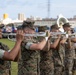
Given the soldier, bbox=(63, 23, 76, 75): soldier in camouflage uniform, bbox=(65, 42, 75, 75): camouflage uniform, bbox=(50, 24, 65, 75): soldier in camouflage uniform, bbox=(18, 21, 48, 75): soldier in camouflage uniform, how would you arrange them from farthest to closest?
bbox=(65, 42, 75, 75): camouflage uniform → bbox=(63, 23, 76, 75): soldier in camouflage uniform → bbox=(50, 24, 65, 75): soldier in camouflage uniform → bbox=(18, 21, 48, 75): soldier in camouflage uniform → the soldier

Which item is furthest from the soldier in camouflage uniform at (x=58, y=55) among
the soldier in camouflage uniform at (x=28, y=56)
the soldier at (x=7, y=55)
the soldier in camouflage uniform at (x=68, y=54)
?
the soldier at (x=7, y=55)

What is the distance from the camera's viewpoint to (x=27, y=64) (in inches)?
241

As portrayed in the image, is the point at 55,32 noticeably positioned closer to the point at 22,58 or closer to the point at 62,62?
the point at 62,62

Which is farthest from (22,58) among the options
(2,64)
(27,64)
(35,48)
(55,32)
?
(55,32)

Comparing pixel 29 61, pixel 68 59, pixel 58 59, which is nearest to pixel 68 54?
pixel 68 59

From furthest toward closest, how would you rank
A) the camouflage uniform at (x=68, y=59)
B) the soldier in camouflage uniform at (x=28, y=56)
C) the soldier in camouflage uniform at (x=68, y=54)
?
the camouflage uniform at (x=68, y=59) → the soldier in camouflage uniform at (x=68, y=54) → the soldier in camouflage uniform at (x=28, y=56)

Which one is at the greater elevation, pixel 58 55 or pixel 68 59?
pixel 58 55

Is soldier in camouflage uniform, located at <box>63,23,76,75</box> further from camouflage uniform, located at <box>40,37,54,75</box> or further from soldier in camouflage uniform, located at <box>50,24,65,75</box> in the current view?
camouflage uniform, located at <box>40,37,54,75</box>

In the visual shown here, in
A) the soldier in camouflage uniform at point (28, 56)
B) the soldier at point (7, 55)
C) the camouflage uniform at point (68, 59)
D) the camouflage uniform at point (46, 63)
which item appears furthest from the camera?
the camouflage uniform at point (68, 59)

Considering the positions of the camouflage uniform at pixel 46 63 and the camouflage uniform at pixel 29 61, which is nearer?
the camouflage uniform at pixel 29 61

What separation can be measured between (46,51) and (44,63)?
0.97 feet

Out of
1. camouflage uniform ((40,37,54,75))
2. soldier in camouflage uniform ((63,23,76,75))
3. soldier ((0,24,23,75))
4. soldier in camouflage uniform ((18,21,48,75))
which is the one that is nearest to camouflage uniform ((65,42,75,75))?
soldier in camouflage uniform ((63,23,76,75))

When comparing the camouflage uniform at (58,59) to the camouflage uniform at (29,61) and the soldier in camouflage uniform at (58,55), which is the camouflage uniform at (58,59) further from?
the camouflage uniform at (29,61)

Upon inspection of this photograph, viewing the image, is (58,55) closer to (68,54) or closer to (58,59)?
(58,59)
